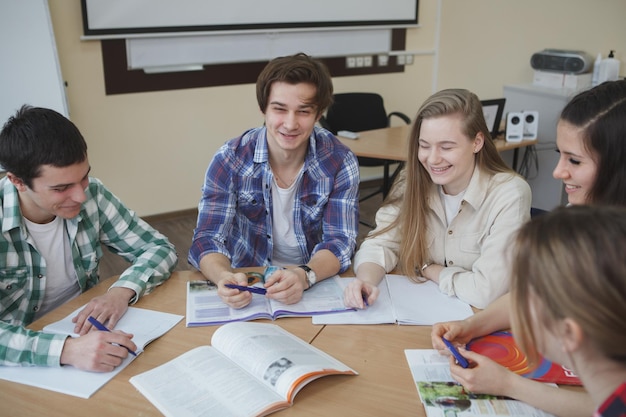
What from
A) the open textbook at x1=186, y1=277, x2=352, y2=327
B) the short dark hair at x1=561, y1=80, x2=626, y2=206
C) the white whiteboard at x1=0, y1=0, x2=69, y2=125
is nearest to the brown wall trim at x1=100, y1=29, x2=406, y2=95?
the white whiteboard at x1=0, y1=0, x2=69, y2=125

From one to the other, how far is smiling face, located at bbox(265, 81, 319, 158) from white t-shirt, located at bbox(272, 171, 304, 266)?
14 centimetres

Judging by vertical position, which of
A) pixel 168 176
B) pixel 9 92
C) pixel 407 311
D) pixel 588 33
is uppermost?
pixel 588 33

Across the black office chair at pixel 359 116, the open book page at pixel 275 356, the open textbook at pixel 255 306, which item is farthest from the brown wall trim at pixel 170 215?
the open book page at pixel 275 356

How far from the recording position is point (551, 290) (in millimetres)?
819

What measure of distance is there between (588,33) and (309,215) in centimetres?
349

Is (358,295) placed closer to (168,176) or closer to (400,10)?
(168,176)

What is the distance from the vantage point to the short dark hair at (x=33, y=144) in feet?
4.53

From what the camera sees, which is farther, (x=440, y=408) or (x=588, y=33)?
(x=588, y=33)

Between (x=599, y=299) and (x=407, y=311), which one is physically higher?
(x=599, y=299)

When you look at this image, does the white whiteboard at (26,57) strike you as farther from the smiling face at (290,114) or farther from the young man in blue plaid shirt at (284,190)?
the smiling face at (290,114)

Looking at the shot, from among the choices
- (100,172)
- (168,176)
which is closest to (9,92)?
(100,172)

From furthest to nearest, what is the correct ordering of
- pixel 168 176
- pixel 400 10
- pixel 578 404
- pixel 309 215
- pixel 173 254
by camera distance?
pixel 400 10 < pixel 168 176 < pixel 309 215 < pixel 173 254 < pixel 578 404

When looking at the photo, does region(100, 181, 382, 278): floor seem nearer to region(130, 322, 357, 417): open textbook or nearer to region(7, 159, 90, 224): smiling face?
region(7, 159, 90, 224): smiling face

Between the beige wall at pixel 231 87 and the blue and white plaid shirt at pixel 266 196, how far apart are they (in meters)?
2.20
